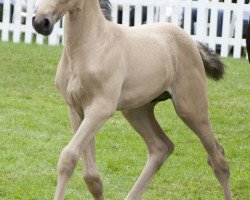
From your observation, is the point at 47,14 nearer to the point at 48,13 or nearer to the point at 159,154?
the point at 48,13

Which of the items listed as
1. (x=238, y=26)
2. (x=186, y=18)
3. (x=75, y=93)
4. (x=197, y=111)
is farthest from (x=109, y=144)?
(x=238, y=26)

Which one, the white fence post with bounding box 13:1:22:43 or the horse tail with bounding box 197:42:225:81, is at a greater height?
the horse tail with bounding box 197:42:225:81

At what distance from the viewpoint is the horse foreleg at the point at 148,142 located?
6.27 m

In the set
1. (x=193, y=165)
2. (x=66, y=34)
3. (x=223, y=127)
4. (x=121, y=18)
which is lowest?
(x=121, y=18)

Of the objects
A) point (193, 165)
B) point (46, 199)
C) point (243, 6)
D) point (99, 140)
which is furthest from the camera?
point (243, 6)

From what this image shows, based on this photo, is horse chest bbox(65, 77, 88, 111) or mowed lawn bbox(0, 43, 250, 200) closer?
horse chest bbox(65, 77, 88, 111)

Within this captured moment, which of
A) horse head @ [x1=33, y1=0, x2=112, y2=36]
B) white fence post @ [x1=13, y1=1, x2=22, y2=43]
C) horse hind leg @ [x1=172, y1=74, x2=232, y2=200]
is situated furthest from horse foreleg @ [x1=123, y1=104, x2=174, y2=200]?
white fence post @ [x1=13, y1=1, x2=22, y2=43]

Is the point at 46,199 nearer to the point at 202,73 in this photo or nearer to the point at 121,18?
the point at 202,73

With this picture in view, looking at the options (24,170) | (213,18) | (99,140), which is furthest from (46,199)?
(213,18)

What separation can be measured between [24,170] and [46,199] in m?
0.96

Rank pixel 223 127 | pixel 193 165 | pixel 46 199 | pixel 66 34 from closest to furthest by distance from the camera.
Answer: pixel 66 34 → pixel 46 199 → pixel 193 165 → pixel 223 127

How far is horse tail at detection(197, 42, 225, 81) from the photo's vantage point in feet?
21.1

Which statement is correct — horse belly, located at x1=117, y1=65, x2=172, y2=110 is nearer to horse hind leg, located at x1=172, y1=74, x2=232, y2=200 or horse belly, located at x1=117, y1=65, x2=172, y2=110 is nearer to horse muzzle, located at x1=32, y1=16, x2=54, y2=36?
horse hind leg, located at x1=172, y1=74, x2=232, y2=200

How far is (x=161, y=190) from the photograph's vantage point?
7238mm
